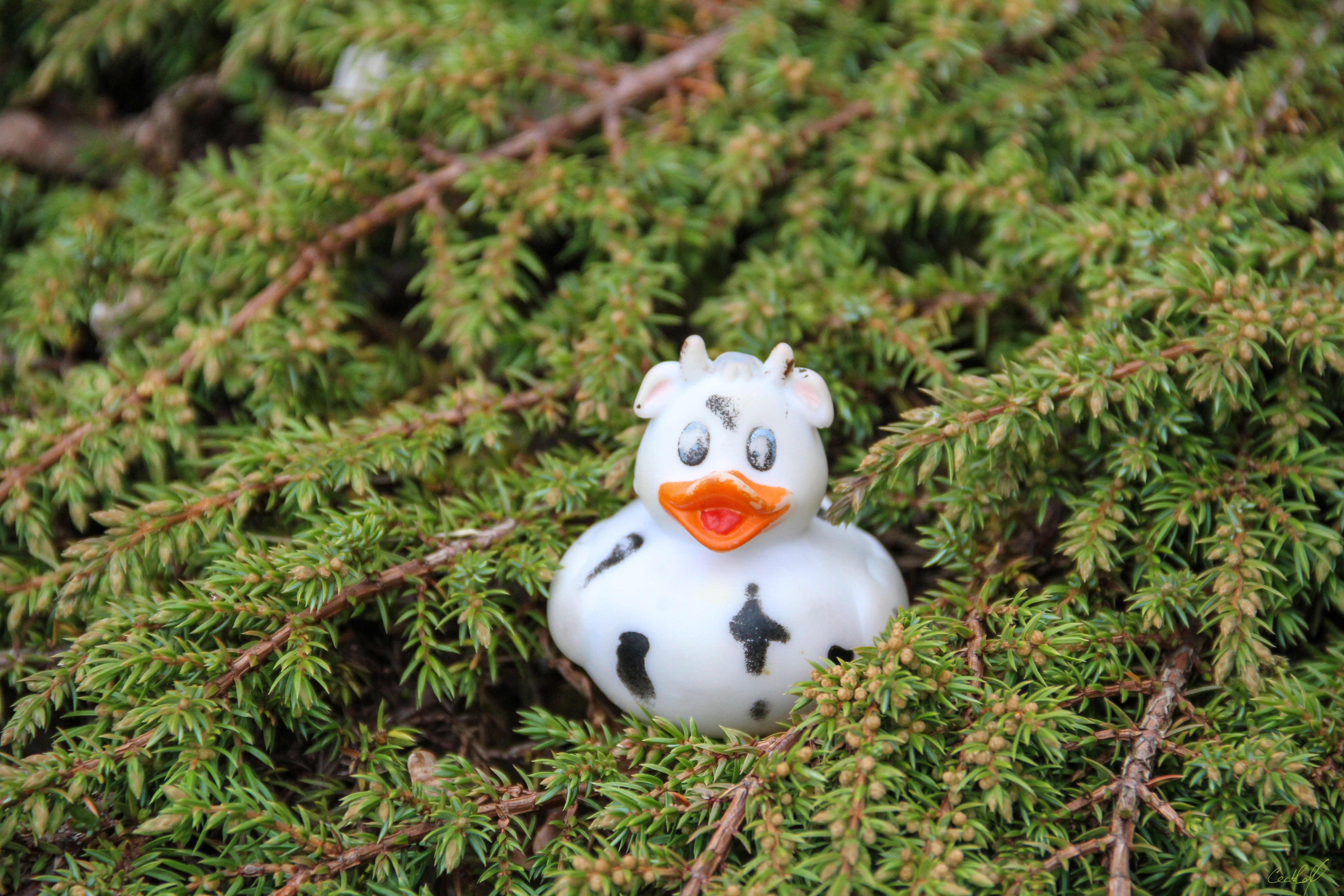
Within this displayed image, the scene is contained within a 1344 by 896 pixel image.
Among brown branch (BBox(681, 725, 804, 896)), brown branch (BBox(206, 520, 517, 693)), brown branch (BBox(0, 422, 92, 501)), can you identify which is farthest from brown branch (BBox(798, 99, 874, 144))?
brown branch (BBox(0, 422, 92, 501))

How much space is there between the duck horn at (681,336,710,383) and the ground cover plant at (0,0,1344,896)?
0.26m

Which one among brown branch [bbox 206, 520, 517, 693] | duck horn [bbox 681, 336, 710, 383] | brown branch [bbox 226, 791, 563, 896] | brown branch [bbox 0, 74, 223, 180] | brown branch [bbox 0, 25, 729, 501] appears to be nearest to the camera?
brown branch [bbox 226, 791, 563, 896]

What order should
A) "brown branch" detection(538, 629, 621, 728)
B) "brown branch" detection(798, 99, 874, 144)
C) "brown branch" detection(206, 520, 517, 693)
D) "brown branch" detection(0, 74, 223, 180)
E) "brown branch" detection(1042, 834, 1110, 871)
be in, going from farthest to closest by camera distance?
"brown branch" detection(0, 74, 223, 180) → "brown branch" detection(798, 99, 874, 144) → "brown branch" detection(538, 629, 621, 728) → "brown branch" detection(206, 520, 517, 693) → "brown branch" detection(1042, 834, 1110, 871)

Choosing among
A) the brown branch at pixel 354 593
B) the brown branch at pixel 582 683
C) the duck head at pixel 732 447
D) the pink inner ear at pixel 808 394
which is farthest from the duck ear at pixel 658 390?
the brown branch at pixel 582 683

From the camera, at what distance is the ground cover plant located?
1569mm

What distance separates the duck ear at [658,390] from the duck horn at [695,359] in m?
0.02

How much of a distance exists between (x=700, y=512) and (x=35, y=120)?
8.34 ft

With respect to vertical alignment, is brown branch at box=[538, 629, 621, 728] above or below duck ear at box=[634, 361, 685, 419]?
below

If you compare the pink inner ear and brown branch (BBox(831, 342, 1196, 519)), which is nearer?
brown branch (BBox(831, 342, 1196, 519))

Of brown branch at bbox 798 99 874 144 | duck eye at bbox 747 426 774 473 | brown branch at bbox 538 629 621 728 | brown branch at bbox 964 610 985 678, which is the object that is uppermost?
brown branch at bbox 798 99 874 144

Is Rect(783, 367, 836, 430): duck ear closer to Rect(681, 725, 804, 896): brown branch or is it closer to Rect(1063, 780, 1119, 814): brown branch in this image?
Rect(681, 725, 804, 896): brown branch

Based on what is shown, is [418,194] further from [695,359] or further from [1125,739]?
[1125,739]

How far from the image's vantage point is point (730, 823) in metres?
1.51

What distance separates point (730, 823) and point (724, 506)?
52 cm
